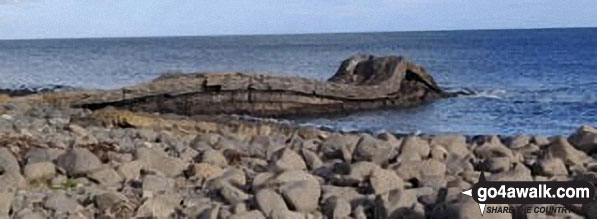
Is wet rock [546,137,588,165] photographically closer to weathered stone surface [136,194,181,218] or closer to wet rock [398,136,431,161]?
wet rock [398,136,431,161]

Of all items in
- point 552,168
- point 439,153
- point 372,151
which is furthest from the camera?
point 439,153

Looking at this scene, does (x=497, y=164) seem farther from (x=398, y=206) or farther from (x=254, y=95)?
(x=254, y=95)

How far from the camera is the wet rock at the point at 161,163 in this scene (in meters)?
6.93

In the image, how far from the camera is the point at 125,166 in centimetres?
680

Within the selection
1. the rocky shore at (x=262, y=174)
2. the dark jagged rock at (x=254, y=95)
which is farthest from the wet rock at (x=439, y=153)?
the dark jagged rock at (x=254, y=95)

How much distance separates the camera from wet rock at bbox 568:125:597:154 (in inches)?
309

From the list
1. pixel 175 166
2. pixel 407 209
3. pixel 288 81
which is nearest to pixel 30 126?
pixel 175 166

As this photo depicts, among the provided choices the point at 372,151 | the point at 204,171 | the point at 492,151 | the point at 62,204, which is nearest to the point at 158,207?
the point at 62,204

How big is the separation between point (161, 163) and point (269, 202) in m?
1.74

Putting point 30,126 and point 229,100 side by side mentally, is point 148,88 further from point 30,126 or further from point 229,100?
point 30,126

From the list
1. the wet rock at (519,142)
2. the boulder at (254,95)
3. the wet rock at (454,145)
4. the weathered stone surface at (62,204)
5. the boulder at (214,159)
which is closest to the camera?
the weathered stone surface at (62,204)

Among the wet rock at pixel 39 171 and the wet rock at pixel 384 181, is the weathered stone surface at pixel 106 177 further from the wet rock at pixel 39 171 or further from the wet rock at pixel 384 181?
the wet rock at pixel 384 181

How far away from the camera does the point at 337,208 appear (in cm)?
546

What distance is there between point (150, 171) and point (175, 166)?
0.25 meters
